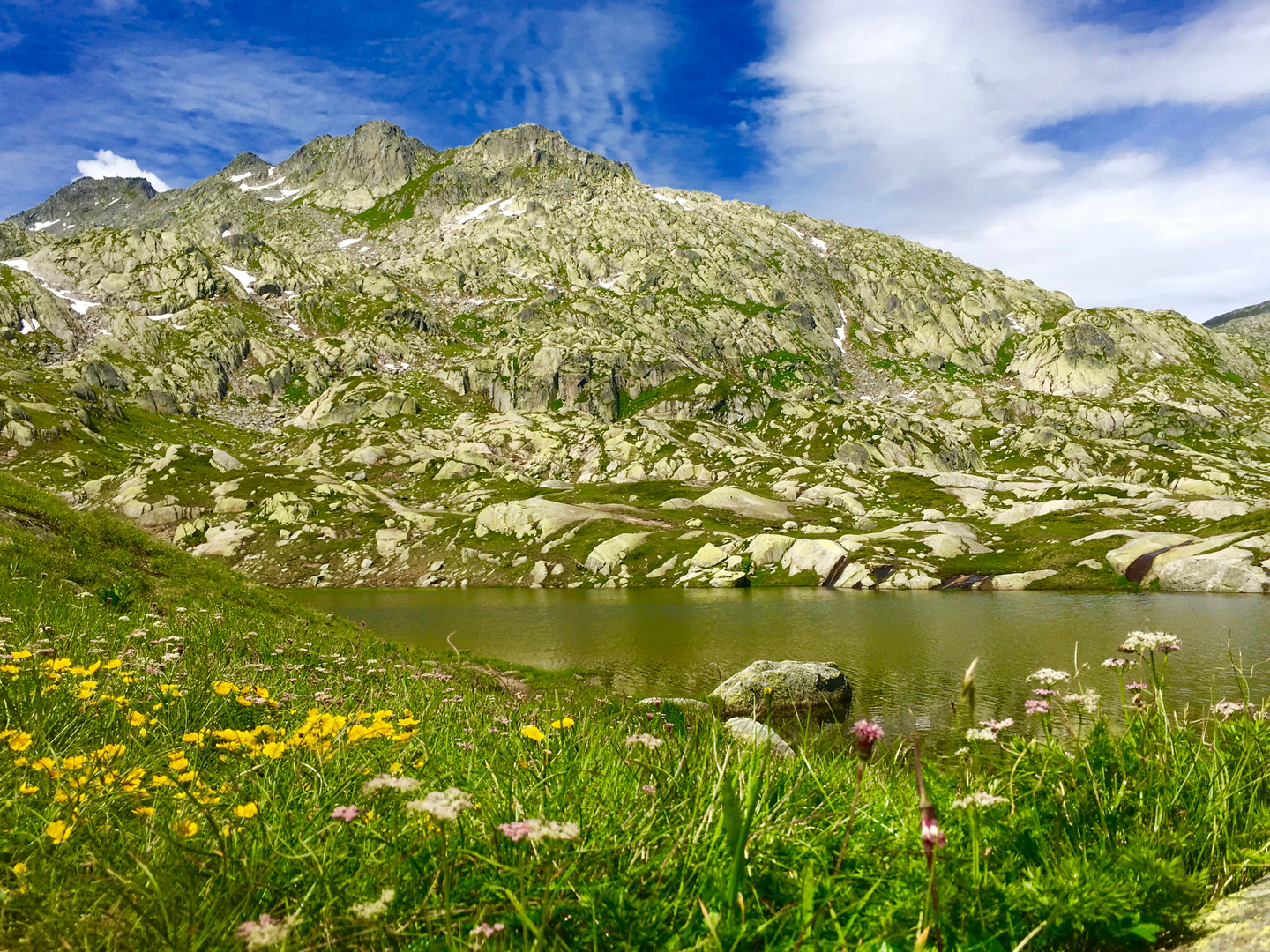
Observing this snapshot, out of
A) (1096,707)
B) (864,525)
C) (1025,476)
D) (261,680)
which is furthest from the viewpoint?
(1025,476)

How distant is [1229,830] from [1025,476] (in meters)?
199

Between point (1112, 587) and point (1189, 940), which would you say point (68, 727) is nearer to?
point (1189, 940)

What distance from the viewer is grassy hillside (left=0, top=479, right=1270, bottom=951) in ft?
7.75

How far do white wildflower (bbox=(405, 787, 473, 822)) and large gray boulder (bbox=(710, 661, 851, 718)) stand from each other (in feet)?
76.3

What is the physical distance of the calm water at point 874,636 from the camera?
93.5 ft

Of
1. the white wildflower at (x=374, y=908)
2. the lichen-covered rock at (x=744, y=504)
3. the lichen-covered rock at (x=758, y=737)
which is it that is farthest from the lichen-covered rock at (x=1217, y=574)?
the white wildflower at (x=374, y=908)

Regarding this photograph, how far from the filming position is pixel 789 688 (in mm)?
25766

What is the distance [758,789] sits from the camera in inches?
143

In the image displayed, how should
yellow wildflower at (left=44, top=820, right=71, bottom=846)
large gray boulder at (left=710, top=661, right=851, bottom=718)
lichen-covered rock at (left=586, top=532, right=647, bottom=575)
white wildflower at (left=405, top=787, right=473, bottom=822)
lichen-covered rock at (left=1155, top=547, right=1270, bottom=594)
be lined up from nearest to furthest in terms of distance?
white wildflower at (left=405, top=787, right=473, bottom=822), yellow wildflower at (left=44, top=820, right=71, bottom=846), large gray boulder at (left=710, top=661, right=851, bottom=718), lichen-covered rock at (left=1155, top=547, right=1270, bottom=594), lichen-covered rock at (left=586, top=532, right=647, bottom=575)

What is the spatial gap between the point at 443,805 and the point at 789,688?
2566 cm

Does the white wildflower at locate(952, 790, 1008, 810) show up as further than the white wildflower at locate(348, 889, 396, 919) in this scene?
Yes

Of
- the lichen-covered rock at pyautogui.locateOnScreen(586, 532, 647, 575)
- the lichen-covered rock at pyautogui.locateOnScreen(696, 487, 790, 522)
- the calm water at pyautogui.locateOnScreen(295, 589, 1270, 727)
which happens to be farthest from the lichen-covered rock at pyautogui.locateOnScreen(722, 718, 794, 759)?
the lichen-covered rock at pyautogui.locateOnScreen(696, 487, 790, 522)

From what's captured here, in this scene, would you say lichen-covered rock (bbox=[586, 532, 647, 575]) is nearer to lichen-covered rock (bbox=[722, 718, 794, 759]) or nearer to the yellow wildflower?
lichen-covered rock (bbox=[722, 718, 794, 759])

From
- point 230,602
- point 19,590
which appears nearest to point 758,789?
point 19,590
